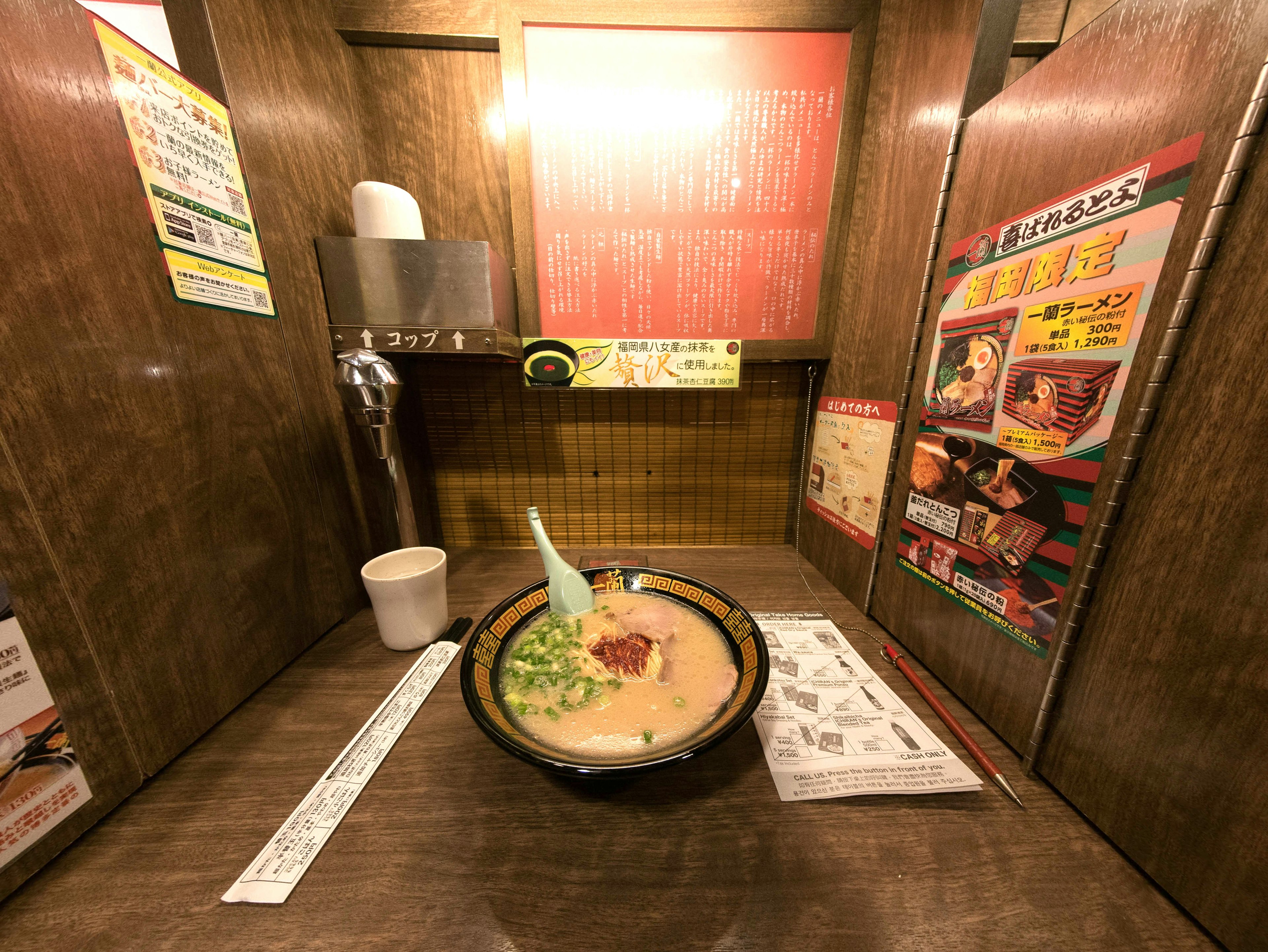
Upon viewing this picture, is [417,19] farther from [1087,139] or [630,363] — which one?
[1087,139]

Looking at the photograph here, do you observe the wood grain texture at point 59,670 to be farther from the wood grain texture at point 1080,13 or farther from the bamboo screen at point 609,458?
the wood grain texture at point 1080,13

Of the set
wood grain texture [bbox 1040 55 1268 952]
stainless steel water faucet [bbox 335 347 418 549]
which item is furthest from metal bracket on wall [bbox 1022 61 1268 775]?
stainless steel water faucet [bbox 335 347 418 549]

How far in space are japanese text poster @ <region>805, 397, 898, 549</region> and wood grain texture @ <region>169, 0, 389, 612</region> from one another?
65.5 inches

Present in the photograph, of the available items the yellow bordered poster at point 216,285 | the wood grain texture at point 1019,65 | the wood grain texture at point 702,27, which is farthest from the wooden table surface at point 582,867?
the wood grain texture at point 1019,65

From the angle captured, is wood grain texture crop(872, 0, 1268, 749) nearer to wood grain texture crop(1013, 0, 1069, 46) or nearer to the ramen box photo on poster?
the ramen box photo on poster

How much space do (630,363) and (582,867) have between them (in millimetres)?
1419

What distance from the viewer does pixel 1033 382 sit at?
0.77 m

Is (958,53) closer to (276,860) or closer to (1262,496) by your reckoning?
(1262,496)

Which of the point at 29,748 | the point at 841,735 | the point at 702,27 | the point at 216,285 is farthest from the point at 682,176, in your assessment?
the point at 29,748

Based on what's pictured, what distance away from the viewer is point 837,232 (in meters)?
1.45

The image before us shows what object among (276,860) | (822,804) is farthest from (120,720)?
(822,804)

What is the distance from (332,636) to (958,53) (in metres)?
2.33

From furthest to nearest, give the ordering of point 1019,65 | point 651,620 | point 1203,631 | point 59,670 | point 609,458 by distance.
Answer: point 609,458 → point 1019,65 → point 651,620 → point 59,670 → point 1203,631

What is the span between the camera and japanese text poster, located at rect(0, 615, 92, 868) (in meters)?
0.58
